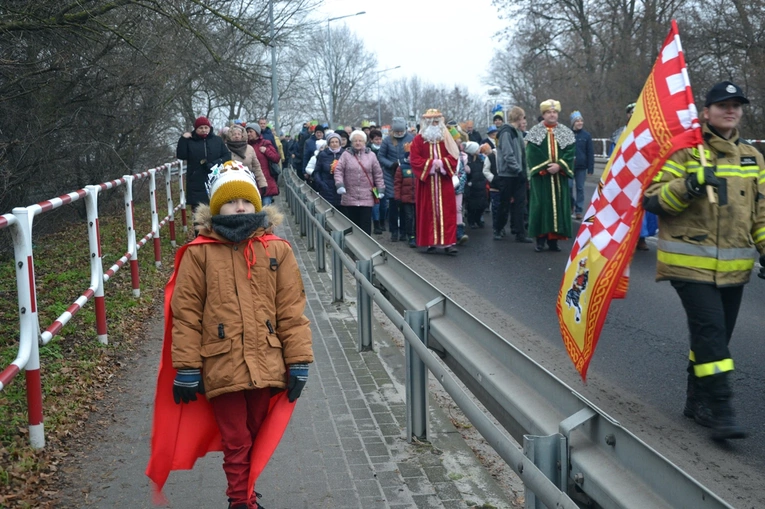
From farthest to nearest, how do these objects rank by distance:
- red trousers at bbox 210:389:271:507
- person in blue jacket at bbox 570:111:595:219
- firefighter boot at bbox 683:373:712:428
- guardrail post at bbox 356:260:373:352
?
person in blue jacket at bbox 570:111:595:219 → guardrail post at bbox 356:260:373:352 → firefighter boot at bbox 683:373:712:428 → red trousers at bbox 210:389:271:507

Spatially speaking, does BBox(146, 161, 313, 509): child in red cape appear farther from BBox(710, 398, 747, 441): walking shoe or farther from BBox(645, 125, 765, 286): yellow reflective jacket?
BBox(710, 398, 747, 441): walking shoe

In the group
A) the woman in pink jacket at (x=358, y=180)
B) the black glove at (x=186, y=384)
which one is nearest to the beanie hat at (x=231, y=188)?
the black glove at (x=186, y=384)

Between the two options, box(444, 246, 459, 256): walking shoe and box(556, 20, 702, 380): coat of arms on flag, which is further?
box(444, 246, 459, 256): walking shoe

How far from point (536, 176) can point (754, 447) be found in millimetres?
8729

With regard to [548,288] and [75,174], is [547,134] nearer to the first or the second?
[548,288]

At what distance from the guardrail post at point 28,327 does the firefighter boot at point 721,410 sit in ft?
12.7

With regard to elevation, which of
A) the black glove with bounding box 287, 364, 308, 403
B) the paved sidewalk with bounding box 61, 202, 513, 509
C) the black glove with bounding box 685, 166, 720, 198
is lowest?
the paved sidewalk with bounding box 61, 202, 513, 509

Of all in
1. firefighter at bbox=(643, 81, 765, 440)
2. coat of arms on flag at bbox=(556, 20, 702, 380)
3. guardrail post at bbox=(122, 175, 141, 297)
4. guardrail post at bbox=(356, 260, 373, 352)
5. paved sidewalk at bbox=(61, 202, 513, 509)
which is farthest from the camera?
guardrail post at bbox=(122, 175, 141, 297)

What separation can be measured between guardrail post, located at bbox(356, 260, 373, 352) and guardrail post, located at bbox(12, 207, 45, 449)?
2.59 metres

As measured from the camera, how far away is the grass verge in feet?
17.1

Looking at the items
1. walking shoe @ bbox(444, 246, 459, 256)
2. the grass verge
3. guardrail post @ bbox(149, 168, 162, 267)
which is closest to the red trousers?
the grass verge

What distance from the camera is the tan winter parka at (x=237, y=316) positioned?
13.8ft

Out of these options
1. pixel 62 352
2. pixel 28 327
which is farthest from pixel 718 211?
pixel 62 352

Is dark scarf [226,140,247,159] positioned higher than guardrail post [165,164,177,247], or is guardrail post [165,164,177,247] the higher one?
dark scarf [226,140,247,159]
